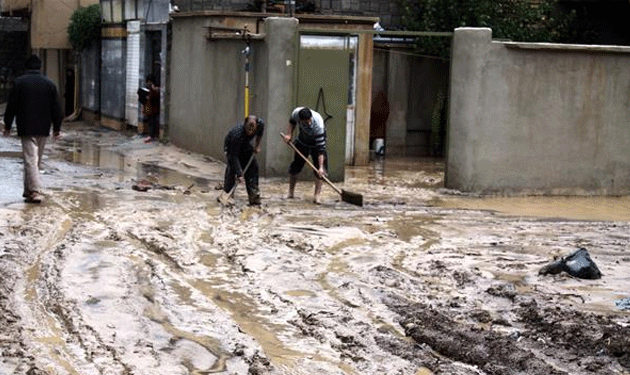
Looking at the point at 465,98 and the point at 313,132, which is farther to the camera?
the point at 465,98

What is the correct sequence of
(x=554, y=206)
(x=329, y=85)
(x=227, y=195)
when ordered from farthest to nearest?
(x=329, y=85), (x=554, y=206), (x=227, y=195)

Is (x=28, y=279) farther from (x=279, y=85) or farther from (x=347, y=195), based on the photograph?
(x=279, y=85)

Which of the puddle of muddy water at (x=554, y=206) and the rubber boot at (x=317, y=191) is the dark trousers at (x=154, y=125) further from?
the rubber boot at (x=317, y=191)

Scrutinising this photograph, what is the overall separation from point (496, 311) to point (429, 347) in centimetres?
124

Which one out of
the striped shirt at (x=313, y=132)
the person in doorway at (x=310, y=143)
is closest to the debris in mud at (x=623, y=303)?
the person in doorway at (x=310, y=143)

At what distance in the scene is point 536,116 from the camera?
58.7 feet

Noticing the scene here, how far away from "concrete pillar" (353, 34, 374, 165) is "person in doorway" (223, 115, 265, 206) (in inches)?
233

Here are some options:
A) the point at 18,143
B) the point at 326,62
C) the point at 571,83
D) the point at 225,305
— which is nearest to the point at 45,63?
the point at 18,143

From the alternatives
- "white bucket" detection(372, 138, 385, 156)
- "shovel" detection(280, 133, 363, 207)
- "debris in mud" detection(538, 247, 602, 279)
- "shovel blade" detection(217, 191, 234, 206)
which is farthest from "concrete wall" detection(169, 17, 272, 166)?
"debris in mud" detection(538, 247, 602, 279)

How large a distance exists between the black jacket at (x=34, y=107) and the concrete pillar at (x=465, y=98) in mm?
6253

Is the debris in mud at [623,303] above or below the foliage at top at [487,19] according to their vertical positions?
below

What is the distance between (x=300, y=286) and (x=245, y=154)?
5.21 metres

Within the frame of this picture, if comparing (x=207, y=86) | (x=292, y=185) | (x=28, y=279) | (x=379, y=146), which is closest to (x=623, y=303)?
(x=28, y=279)

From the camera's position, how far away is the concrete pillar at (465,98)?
57.4 feet
